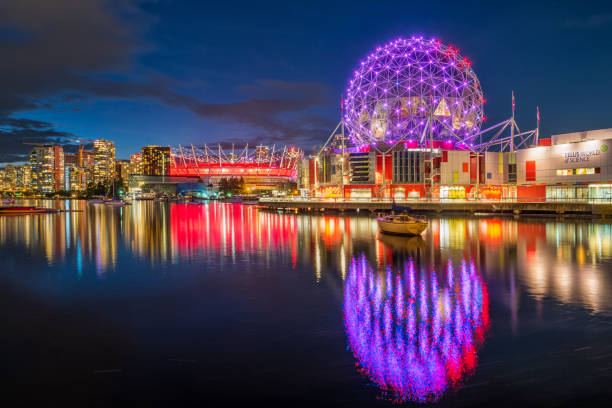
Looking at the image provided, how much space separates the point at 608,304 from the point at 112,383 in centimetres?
1370

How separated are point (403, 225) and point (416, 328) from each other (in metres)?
19.6

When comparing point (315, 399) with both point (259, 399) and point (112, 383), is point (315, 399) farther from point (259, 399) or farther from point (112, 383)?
point (112, 383)

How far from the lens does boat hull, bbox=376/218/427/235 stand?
29816 mm

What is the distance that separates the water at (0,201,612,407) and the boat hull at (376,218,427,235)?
20.4ft

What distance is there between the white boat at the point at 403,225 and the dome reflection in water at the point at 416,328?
1155 centimetres

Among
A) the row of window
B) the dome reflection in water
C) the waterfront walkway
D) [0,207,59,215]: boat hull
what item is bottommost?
the dome reflection in water

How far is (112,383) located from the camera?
8203 mm

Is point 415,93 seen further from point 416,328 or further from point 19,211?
point 19,211

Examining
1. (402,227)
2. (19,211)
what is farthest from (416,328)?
(19,211)

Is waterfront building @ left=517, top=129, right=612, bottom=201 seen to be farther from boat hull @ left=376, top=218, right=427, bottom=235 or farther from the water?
the water

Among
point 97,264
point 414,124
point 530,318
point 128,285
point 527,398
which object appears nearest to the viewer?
point 527,398

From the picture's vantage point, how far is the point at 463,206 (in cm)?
5619

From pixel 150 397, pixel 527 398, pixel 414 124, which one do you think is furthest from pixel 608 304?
pixel 414 124

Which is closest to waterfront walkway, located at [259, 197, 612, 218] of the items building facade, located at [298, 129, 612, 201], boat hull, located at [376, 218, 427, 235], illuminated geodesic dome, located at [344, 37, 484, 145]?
building facade, located at [298, 129, 612, 201]
